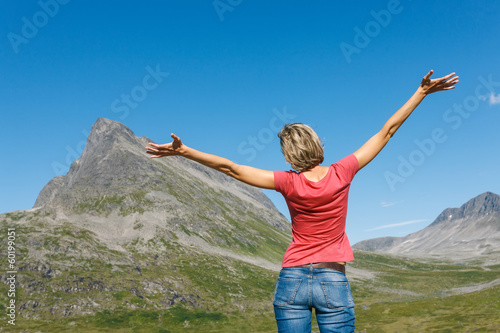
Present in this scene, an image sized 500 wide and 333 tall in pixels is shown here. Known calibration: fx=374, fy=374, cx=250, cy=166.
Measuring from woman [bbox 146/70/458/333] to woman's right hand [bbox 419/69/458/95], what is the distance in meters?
0.66

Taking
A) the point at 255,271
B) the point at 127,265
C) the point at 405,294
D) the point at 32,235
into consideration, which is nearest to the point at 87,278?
the point at 127,265

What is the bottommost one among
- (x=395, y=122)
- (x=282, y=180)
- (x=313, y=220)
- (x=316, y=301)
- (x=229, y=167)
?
(x=316, y=301)

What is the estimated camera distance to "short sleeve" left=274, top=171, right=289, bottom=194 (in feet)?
17.7

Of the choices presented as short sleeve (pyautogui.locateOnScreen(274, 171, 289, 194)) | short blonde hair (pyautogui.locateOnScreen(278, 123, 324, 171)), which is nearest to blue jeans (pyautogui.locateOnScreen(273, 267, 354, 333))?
Answer: short sleeve (pyautogui.locateOnScreen(274, 171, 289, 194))

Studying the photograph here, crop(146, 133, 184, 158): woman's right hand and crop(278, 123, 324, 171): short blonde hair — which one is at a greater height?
crop(146, 133, 184, 158): woman's right hand

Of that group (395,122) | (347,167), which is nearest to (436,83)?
(395,122)

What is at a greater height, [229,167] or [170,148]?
[170,148]

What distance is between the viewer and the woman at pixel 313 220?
489cm

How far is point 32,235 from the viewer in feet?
557

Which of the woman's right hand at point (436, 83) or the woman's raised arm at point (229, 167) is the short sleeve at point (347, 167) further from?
the woman's right hand at point (436, 83)

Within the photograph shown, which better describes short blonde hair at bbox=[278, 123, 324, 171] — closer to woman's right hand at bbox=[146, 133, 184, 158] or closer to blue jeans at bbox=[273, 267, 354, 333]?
blue jeans at bbox=[273, 267, 354, 333]

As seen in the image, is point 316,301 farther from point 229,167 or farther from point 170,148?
point 170,148

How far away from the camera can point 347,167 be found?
18.0 ft

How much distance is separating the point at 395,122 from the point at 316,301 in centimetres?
298
